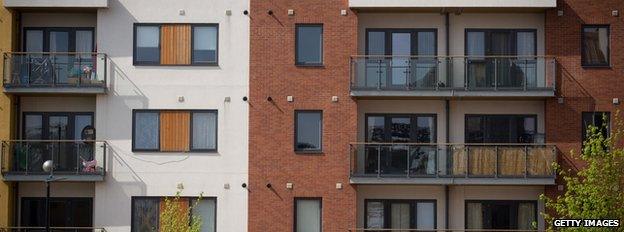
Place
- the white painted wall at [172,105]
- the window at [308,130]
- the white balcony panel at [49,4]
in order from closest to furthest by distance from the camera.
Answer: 1. the white balcony panel at [49,4]
2. the white painted wall at [172,105]
3. the window at [308,130]

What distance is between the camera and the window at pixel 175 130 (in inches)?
1350

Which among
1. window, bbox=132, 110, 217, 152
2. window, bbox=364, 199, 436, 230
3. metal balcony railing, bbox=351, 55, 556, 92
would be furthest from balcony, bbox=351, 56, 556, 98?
window, bbox=132, 110, 217, 152

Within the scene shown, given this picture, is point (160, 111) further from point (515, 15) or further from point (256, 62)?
point (515, 15)

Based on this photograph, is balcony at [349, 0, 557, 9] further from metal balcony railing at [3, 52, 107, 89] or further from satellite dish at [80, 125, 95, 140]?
satellite dish at [80, 125, 95, 140]

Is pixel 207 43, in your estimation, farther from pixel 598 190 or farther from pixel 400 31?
pixel 598 190

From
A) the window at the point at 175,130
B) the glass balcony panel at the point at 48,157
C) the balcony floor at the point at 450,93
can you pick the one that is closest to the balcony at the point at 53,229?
the glass balcony panel at the point at 48,157

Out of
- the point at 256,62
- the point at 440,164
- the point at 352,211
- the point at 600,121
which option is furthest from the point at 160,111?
the point at 600,121

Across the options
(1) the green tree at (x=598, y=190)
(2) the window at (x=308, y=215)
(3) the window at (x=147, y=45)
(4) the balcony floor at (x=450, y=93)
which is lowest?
(2) the window at (x=308, y=215)

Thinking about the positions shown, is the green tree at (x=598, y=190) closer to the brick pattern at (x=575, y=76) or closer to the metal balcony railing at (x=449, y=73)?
the brick pattern at (x=575, y=76)

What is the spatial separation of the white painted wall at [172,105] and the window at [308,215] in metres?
1.65

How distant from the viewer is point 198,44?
34.5 metres

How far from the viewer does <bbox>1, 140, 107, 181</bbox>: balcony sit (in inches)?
1318

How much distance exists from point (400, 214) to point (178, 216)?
7226 mm

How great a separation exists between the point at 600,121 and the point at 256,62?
1081 cm
